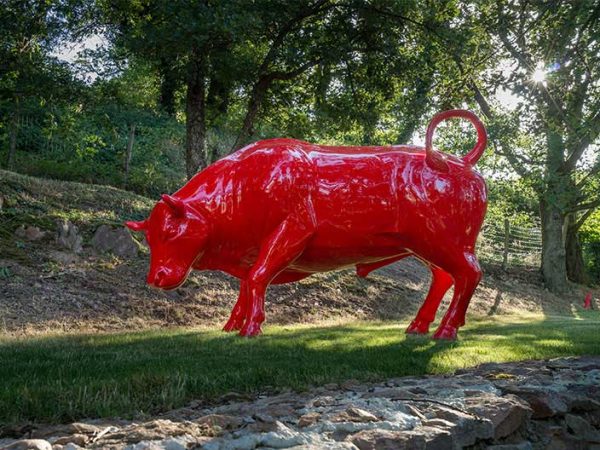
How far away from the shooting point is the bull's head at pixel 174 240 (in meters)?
5.65

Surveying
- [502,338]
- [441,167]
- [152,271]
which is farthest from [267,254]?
[502,338]

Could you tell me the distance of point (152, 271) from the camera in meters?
5.73

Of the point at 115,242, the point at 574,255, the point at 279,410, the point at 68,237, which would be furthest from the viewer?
the point at 574,255

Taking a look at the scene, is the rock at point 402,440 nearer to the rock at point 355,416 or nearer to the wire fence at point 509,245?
the rock at point 355,416

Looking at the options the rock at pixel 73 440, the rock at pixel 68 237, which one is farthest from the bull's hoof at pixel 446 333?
the rock at pixel 68 237

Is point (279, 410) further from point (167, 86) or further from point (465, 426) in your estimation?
point (167, 86)

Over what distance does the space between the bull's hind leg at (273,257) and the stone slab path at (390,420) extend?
72.7 inches

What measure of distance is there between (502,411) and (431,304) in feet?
12.3

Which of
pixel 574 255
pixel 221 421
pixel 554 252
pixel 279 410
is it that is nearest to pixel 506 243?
pixel 554 252

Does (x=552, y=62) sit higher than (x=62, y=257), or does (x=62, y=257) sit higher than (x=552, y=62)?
(x=552, y=62)

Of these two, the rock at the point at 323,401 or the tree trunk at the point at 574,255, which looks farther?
the tree trunk at the point at 574,255

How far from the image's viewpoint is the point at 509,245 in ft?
68.0

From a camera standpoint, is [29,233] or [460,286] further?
[29,233]

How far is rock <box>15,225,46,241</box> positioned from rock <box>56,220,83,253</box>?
0.25 metres
